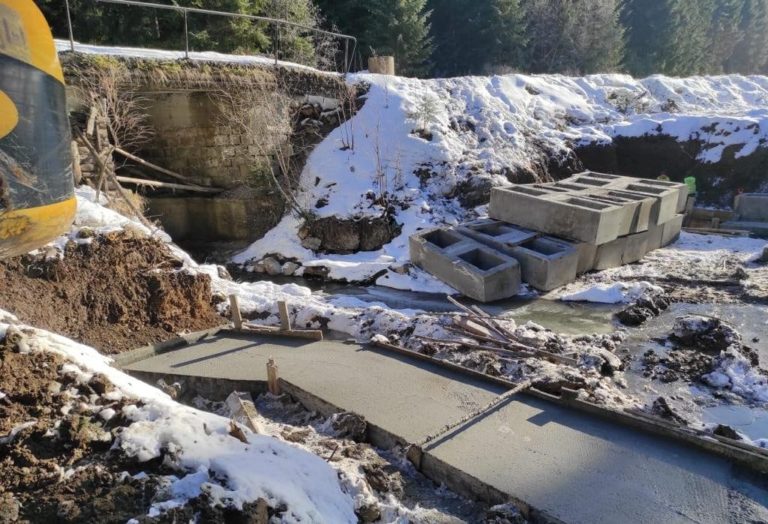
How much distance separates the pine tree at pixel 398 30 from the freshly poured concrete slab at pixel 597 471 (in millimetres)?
20721

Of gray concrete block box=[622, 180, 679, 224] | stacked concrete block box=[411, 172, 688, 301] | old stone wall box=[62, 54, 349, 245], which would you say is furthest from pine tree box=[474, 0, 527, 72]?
stacked concrete block box=[411, 172, 688, 301]

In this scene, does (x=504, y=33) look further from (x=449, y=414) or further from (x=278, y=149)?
(x=449, y=414)

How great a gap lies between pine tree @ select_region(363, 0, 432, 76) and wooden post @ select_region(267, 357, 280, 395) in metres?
19.6

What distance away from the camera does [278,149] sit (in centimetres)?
1506

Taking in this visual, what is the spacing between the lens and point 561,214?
11352 mm

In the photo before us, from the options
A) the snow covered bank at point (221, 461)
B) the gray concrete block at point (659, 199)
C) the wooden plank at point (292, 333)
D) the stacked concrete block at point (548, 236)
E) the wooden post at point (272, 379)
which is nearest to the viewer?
the snow covered bank at point (221, 461)

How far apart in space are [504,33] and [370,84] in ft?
42.8

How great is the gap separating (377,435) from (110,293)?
4701 millimetres

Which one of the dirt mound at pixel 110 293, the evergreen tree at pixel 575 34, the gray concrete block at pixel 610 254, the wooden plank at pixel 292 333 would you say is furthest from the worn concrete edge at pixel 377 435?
the evergreen tree at pixel 575 34

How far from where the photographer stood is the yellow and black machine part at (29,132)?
370 centimetres

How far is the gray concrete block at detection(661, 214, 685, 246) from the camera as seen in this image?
13677mm

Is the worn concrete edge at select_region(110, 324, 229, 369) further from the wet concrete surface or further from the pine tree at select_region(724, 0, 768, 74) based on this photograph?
the pine tree at select_region(724, 0, 768, 74)

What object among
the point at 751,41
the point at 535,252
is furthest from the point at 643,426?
the point at 751,41

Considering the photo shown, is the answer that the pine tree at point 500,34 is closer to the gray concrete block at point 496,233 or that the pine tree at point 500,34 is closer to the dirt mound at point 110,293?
the gray concrete block at point 496,233
